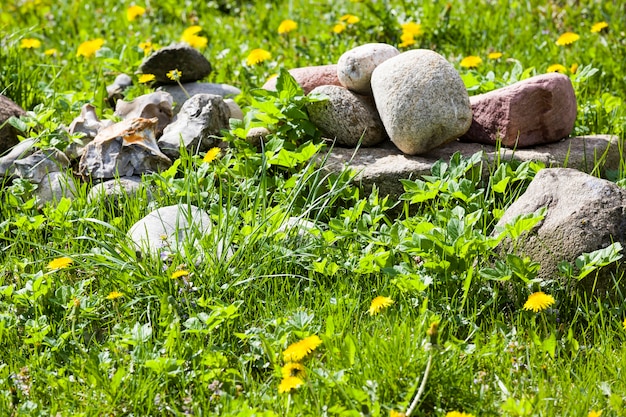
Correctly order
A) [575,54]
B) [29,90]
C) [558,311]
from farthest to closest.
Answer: [575,54] < [29,90] < [558,311]

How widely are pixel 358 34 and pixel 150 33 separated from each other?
5.54 feet

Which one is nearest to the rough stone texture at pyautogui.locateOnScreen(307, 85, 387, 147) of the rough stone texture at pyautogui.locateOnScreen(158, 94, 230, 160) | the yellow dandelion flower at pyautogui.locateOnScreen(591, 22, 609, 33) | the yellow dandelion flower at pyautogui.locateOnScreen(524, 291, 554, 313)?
the rough stone texture at pyautogui.locateOnScreen(158, 94, 230, 160)

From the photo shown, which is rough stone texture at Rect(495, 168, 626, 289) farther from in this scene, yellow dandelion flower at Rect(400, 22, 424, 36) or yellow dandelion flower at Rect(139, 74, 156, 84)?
yellow dandelion flower at Rect(400, 22, 424, 36)

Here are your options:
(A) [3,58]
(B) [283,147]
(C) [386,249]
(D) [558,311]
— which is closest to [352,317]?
(C) [386,249]

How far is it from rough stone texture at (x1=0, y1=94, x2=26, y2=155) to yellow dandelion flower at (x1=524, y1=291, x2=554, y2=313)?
2.96 metres

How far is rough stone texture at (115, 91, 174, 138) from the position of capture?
15.0 feet

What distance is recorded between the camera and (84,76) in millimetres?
5598

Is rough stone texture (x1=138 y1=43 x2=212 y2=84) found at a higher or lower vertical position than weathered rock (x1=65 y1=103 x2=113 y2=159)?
higher

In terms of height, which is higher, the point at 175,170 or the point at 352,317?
the point at 175,170

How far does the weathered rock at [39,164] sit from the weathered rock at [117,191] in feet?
0.87

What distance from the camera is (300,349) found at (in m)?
2.71

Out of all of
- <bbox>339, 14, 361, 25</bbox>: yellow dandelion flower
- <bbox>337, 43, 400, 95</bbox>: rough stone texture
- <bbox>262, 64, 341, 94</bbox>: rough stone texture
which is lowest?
<bbox>339, 14, 361, 25</bbox>: yellow dandelion flower

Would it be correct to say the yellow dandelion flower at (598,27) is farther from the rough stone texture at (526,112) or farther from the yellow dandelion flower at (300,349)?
the yellow dandelion flower at (300,349)

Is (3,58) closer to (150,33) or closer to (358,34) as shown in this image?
(150,33)
